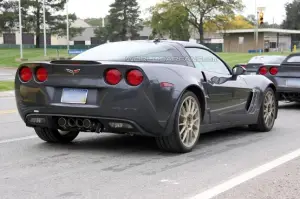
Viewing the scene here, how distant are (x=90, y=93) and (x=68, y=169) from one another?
1.01 meters

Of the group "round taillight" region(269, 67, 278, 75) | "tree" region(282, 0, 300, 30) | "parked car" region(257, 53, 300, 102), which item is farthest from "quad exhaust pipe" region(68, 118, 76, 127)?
"tree" region(282, 0, 300, 30)

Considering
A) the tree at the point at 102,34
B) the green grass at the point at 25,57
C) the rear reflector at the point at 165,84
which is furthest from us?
the tree at the point at 102,34

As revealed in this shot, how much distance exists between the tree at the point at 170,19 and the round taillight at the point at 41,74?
58.6 metres

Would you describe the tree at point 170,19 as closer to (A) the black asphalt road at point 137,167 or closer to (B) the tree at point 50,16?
(B) the tree at point 50,16

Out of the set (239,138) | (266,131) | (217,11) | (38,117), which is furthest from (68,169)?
(217,11)

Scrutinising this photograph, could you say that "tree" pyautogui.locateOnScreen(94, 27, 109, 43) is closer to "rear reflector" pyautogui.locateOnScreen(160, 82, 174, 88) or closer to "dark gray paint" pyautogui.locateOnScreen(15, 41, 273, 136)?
"dark gray paint" pyautogui.locateOnScreen(15, 41, 273, 136)

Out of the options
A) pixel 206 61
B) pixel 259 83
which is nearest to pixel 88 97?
pixel 206 61

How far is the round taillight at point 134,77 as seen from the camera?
18.7 ft

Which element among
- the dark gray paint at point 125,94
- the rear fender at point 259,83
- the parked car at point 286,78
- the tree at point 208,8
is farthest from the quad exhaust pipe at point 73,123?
the tree at point 208,8

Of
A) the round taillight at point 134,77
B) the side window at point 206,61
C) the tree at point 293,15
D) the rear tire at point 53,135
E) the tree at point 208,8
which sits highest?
the tree at point 293,15

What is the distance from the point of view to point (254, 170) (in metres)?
5.41

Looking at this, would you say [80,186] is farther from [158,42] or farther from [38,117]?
[158,42]

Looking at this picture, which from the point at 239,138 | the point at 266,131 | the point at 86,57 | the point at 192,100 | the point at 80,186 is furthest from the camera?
the point at 266,131

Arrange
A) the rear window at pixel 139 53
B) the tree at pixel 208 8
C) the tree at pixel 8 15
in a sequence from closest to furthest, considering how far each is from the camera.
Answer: the rear window at pixel 139 53 → the tree at pixel 208 8 → the tree at pixel 8 15
